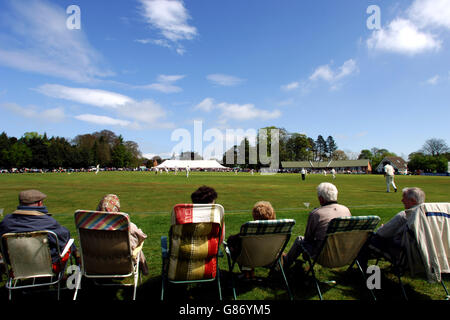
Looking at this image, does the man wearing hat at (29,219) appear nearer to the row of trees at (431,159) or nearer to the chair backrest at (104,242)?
the chair backrest at (104,242)

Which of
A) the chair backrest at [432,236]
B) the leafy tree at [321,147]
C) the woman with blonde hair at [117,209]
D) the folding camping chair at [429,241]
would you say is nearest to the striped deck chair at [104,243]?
the woman with blonde hair at [117,209]

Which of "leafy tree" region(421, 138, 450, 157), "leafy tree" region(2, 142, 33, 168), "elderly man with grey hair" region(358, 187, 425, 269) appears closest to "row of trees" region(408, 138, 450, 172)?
"leafy tree" region(421, 138, 450, 157)

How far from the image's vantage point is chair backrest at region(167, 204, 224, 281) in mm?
3234

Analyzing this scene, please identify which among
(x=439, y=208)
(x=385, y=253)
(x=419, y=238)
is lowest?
(x=385, y=253)

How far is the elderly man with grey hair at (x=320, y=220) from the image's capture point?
158 inches

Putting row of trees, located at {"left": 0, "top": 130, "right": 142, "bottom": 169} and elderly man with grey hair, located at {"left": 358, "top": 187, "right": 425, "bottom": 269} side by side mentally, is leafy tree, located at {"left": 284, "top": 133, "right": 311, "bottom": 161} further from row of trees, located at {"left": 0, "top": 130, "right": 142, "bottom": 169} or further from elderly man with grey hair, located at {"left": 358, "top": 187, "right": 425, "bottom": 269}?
elderly man with grey hair, located at {"left": 358, "top": 187, "right": 425, "bottom": 269}

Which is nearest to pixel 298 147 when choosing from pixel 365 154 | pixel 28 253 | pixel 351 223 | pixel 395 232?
pixel 365 154

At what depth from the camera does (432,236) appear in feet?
12.2

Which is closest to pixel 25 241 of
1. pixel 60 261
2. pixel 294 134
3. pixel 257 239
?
pixel 60 261
